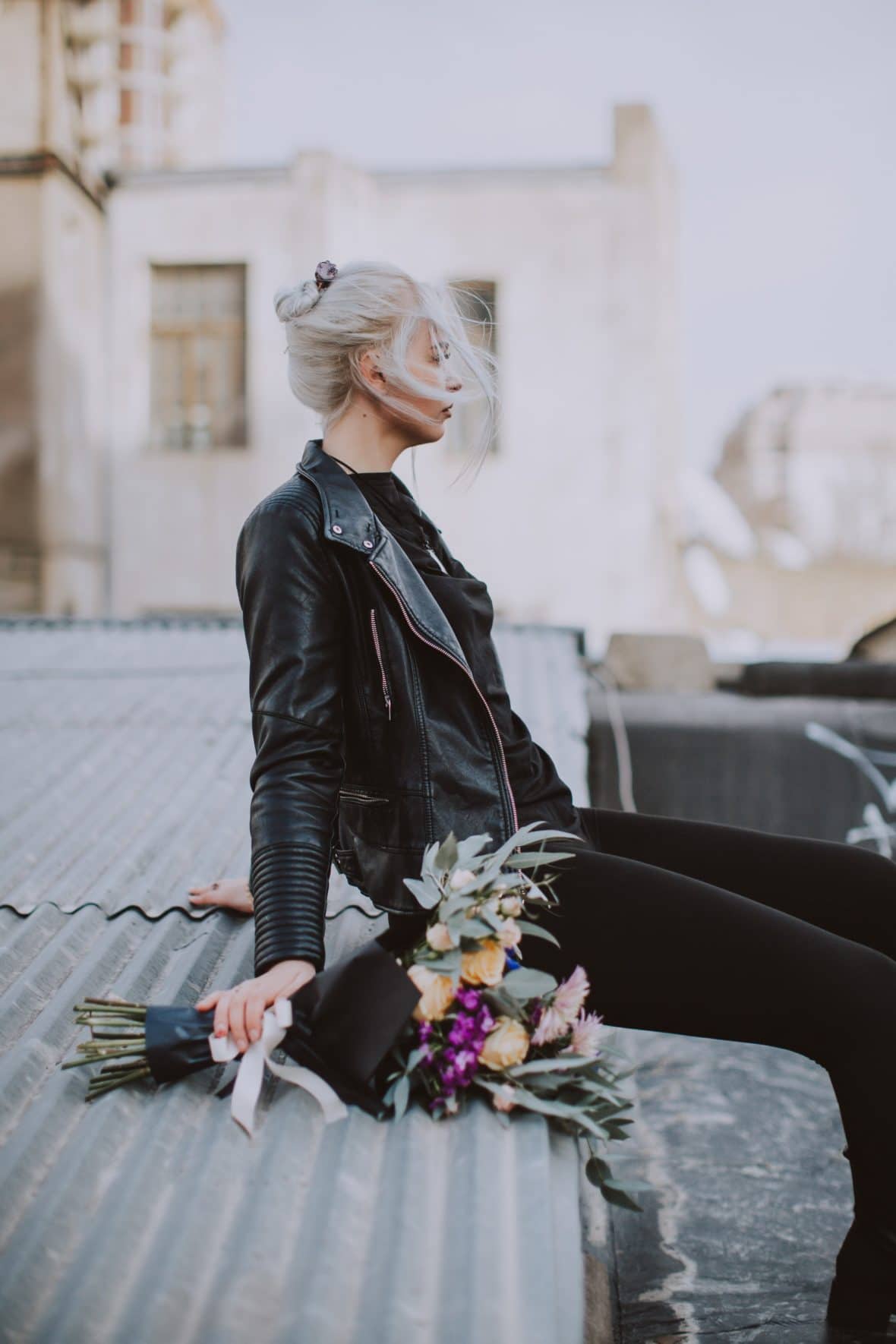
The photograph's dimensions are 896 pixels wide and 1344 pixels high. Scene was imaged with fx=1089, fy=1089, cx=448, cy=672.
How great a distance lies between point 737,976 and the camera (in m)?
1.50

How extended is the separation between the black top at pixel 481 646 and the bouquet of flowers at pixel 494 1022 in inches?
9.9

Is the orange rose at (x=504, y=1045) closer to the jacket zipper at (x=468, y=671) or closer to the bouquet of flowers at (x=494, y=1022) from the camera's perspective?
the bouquet of flowers at (x=494, y=1022)

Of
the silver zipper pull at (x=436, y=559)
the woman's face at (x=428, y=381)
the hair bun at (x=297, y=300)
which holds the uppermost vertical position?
the hair bun at (x=297, y=300)

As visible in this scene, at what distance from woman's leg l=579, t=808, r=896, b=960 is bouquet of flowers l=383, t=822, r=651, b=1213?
39 cm

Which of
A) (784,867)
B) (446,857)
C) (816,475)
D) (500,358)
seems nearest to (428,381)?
(446,857)

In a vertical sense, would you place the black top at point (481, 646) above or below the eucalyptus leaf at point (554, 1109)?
above

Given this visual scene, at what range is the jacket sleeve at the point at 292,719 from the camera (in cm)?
152

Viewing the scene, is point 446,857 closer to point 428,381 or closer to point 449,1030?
point 449,1030

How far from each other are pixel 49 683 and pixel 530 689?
190cm

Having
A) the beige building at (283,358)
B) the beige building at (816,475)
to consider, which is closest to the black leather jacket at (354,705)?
the beige building at (283,358)

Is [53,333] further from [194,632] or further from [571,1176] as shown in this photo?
[571,1176]

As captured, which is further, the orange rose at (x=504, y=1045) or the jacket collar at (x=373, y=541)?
the jacket collar at (x=373, y=541)

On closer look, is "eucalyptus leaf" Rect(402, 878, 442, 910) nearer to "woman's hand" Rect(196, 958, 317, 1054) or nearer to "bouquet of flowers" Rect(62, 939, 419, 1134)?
"bouquet of flowers" Rect(62, 939, 419, 1134)

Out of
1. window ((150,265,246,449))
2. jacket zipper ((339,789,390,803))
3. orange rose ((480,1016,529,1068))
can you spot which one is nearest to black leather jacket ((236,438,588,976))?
jacket zipper ((339,789,390,803))
